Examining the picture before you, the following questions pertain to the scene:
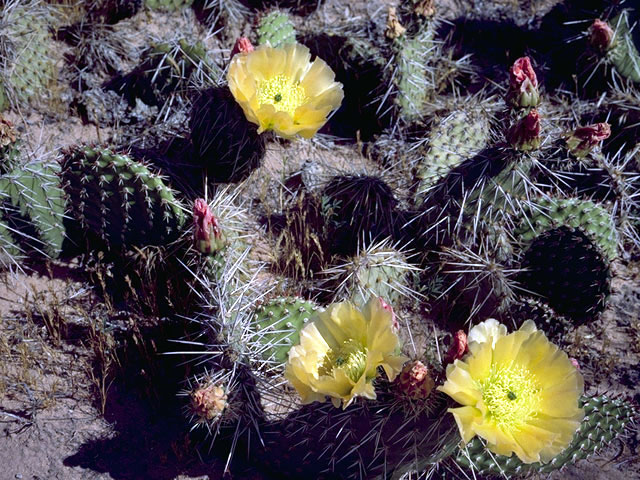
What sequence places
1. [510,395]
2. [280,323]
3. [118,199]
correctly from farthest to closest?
[118,199] < [280,323] < [510,395]

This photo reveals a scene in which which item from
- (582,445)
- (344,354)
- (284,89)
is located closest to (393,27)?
(284,89)

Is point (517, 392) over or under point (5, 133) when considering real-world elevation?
under

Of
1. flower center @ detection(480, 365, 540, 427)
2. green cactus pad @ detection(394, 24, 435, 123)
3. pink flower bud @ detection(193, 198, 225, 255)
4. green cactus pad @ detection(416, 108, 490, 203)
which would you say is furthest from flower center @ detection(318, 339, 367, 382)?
green cactus pad @ detection(394, 24, 435, 123)

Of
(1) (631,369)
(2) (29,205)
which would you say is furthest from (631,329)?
(2) (29,205)

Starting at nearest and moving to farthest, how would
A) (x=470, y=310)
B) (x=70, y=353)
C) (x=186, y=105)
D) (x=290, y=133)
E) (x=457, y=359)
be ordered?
(x=457, y=359) → (x=290, y=133) → (x=70, y=353) → (x=470, y=310) → (x=186, y=105)

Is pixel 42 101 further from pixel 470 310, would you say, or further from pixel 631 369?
pixel 631 369

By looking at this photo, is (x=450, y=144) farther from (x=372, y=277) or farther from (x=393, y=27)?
(x=372, y=277)
